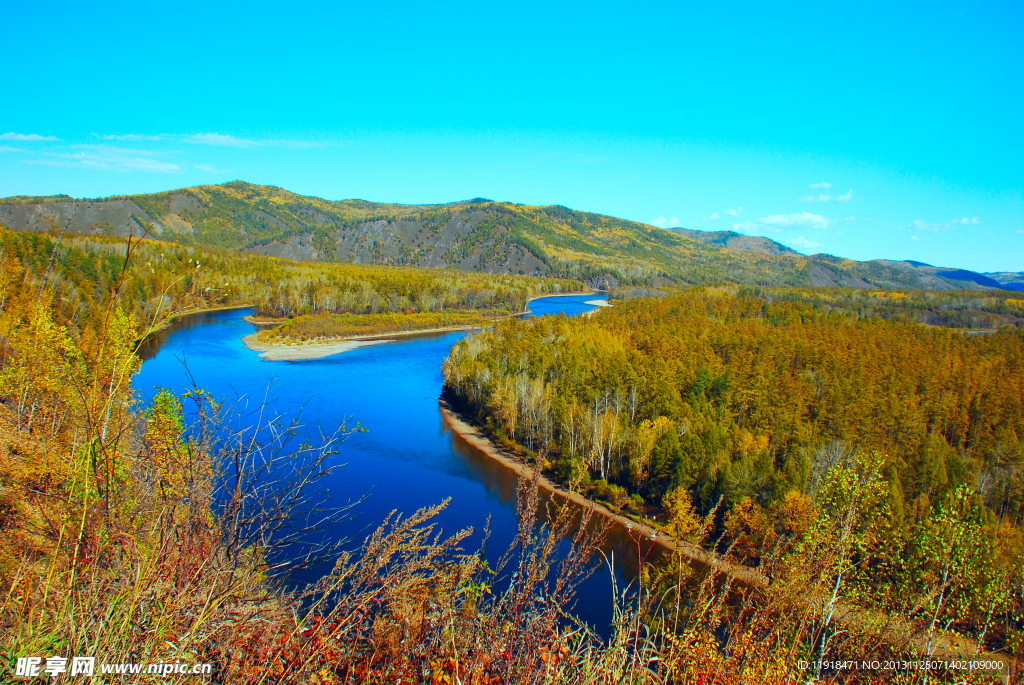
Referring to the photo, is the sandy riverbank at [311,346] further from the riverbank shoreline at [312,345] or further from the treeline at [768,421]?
the treeline at [768,421]

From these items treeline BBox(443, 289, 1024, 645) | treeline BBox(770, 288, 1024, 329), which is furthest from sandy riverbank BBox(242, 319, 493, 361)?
treeline BBox(770, 288, 1024, 329)

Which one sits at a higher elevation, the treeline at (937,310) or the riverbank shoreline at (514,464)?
the treeline at (937,310)

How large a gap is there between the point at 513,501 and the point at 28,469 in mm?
18763

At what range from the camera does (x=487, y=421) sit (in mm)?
28531

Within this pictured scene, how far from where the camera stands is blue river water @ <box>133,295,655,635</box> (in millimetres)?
18031

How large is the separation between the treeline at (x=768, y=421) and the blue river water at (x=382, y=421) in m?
2.77

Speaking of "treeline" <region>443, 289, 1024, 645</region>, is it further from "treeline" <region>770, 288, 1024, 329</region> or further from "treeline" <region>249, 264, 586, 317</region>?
"treeline" <region>249, 264, 586, 317</region>

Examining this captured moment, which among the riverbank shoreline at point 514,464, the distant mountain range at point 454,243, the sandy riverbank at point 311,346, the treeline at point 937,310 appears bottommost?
the riverbank shoreline at point 514,464

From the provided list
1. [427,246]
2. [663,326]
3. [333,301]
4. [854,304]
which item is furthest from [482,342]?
[427,246]

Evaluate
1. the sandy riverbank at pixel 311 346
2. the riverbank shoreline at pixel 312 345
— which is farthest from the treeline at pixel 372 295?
the sandy riverbank at pixel 311 346

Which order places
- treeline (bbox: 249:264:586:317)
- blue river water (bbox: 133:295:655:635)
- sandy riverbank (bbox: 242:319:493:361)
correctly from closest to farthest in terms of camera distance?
blue river water (bbox: 133:295:655:635) < sandy riverbank (bbox: 242:319:493:361) < treeline (bbox: 249:264:586:317)

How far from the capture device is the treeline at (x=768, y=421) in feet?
51.7

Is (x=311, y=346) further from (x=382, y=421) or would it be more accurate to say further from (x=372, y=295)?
(x=372, y=295)

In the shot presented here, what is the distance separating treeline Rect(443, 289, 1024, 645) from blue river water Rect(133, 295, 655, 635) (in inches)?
109
